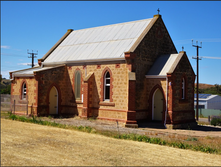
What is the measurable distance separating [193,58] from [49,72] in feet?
70.8

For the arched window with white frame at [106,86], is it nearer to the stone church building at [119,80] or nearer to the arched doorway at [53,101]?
the stone church building at [119,80]

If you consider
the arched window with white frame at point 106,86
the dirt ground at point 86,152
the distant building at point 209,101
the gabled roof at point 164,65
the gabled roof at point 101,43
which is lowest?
the dirt ground at point 86,152

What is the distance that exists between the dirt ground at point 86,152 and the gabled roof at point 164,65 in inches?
323

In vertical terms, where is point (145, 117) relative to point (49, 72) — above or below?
below

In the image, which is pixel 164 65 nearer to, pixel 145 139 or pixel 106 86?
pixel 106 86

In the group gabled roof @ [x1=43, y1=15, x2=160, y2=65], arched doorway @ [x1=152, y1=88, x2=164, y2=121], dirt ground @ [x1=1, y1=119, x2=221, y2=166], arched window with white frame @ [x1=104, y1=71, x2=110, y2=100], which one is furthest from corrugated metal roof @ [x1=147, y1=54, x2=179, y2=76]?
dirt ground @ [x1=1, y1=119, x2=221, y2=166]

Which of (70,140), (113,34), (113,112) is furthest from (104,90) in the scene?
(70,140)

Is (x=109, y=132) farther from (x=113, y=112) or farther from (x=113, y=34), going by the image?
(x=113, y=34)

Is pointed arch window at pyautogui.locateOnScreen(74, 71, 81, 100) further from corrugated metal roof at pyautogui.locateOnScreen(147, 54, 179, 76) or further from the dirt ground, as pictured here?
the dirt ground

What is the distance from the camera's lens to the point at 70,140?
1606 centimetres

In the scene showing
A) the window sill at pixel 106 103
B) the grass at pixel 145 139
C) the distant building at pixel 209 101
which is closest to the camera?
the grass at pixel 145 139

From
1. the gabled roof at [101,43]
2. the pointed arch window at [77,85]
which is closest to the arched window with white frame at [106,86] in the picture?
the gabled roof at [101,43]

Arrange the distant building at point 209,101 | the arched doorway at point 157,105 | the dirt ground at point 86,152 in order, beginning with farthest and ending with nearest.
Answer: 1. the distant building at point 209,101
2. the arched doorway at point 157,105
3. the dirt ground at point 86,152

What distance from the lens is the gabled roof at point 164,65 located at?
22.8m
